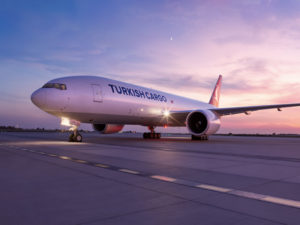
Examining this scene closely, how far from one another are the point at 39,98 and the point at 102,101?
11.2ft

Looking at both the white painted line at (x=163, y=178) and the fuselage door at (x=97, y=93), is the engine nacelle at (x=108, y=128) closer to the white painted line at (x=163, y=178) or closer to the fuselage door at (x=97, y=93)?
the fuselage door at (x=97, y=93)

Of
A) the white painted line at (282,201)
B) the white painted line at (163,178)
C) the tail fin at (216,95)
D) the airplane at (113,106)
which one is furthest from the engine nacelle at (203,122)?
the white painted line at (282,201)

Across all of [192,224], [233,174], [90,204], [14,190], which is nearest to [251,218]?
[192,224]

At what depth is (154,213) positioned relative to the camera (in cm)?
257

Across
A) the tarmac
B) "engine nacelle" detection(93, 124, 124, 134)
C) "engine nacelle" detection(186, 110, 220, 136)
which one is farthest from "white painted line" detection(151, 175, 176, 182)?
"engine nacelle" detection(93, 124, 124, 134)

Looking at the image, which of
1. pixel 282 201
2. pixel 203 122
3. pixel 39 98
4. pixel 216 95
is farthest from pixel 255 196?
pixel 216 95

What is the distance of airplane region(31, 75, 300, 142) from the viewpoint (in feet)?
43.7

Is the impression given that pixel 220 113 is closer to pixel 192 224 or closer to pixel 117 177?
pixel 117 177

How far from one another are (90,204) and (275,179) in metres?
3.18

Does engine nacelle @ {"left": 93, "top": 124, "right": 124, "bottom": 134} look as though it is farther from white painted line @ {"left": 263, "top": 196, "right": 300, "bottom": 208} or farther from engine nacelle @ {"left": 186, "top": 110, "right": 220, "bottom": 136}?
white painted line @ {"left": 263, "top": 196, "right": 300, "bottom": 208}

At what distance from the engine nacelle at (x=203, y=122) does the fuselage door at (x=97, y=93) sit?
6.03 m

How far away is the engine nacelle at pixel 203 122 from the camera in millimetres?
16164

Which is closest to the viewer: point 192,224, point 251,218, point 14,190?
point 192,224

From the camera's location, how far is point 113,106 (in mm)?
15438
